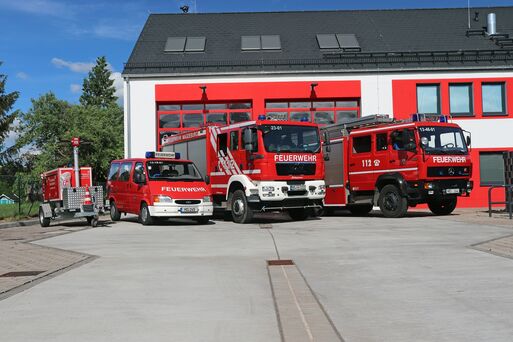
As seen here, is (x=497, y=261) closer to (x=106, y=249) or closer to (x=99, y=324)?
(x=99, y=324)

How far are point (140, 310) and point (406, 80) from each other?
22.4 meters

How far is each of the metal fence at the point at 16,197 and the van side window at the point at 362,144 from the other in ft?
36.9

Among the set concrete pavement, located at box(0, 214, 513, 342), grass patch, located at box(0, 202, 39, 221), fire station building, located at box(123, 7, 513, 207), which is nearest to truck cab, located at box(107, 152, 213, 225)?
concrete pavement, located at box(0, 214, 513, 342)

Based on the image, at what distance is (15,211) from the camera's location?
20.6 meters

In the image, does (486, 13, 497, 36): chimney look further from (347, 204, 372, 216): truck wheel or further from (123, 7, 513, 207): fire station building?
(347, 204, 372, 216): truck wheel

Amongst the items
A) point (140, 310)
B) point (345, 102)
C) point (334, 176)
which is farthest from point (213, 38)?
point (140, 310)

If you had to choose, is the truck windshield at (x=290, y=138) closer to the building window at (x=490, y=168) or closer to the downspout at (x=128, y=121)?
the downspout at (x=128, y=121)

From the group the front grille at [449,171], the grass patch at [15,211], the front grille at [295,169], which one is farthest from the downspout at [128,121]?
the front grille at [449,171]

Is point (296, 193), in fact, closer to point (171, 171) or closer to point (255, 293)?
point (171, 171)

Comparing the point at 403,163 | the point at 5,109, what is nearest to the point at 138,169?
the point at 403,163

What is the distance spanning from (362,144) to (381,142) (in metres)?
0.90

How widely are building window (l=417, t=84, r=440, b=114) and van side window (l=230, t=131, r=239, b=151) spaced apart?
40.4ft

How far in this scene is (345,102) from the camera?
1023 inches

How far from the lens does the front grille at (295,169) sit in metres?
15.8
